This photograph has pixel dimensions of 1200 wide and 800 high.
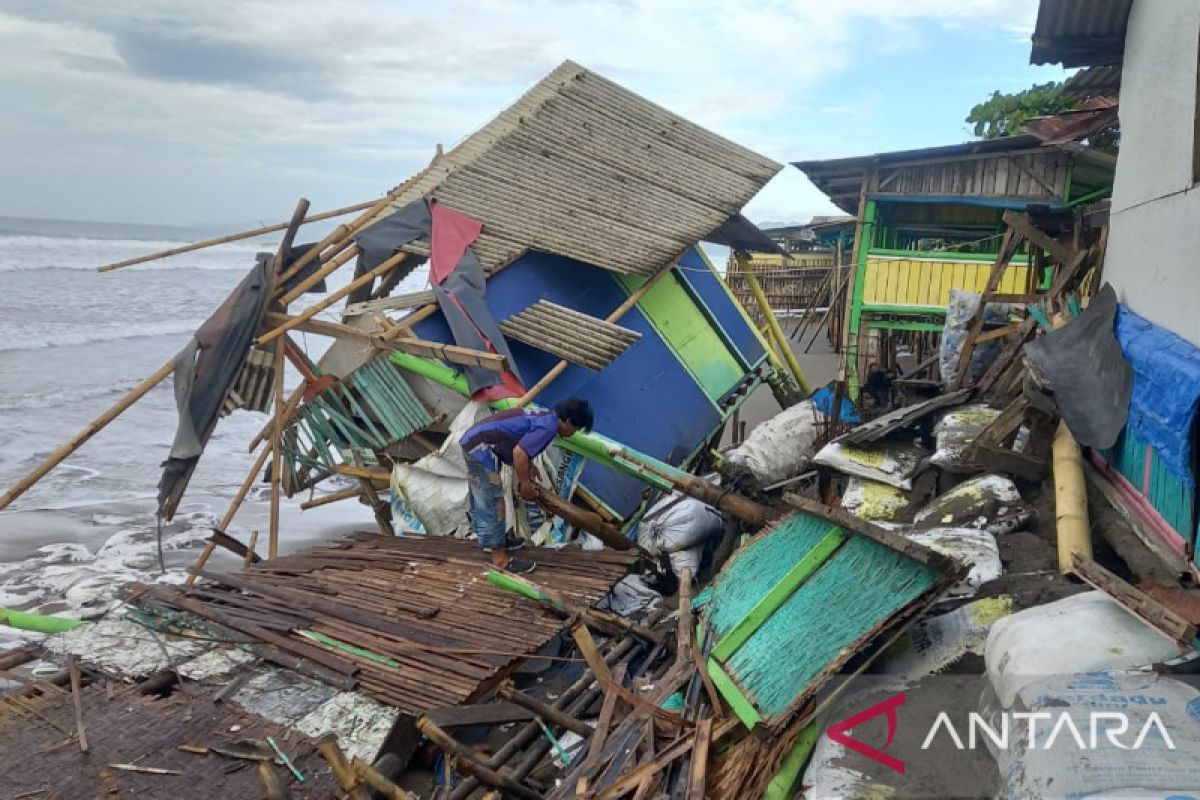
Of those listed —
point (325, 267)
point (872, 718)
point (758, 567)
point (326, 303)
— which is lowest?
point (872, 718)

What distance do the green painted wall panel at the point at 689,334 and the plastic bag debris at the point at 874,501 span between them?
3373 mm

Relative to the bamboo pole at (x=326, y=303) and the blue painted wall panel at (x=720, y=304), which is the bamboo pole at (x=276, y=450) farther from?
the blue painted wall panel at (x=720, y=304)

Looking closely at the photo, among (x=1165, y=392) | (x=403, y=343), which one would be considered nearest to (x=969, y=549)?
(x=1165, y=392)

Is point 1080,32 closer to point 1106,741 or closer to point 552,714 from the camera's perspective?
point 1106,741

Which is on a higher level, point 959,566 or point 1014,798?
point 959,566

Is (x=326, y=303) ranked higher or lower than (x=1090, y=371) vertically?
higher

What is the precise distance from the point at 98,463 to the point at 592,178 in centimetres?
913

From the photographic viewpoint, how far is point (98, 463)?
13.5 metres

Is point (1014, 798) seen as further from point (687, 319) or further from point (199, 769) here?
point (687, 319)

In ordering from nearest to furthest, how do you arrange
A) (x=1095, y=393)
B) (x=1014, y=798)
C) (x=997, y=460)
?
(x=1014, y=798)
(x=1095, y=393)
(x=997, y=460)

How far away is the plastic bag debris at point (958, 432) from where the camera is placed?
6518mm

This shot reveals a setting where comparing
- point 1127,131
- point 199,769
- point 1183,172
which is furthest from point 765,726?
point 1127,131

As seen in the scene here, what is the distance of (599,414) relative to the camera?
8.98 meters

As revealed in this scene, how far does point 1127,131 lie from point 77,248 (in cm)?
5334
